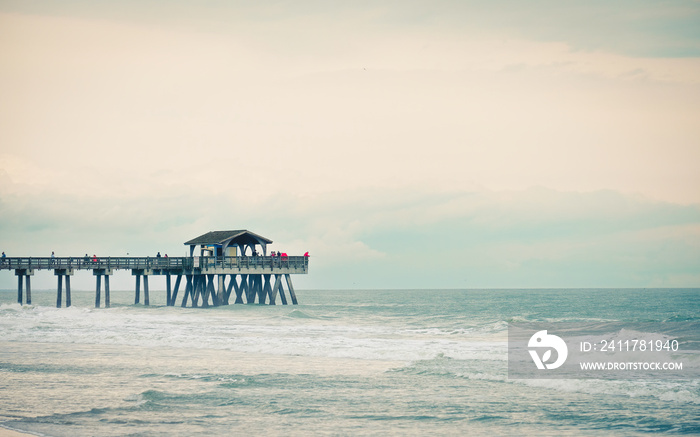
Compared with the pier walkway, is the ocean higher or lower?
lower

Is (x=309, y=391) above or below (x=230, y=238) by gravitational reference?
below

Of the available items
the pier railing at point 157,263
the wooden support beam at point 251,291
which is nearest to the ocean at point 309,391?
the pier railing at point 157,263

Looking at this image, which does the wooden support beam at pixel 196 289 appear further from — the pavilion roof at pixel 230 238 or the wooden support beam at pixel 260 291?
the wooden support beam at pixel 260 291

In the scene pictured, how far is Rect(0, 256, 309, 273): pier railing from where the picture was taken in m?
46.5

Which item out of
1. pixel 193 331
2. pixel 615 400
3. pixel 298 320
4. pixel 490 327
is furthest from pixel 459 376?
pixel 298 320

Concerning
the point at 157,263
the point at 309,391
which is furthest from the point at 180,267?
the point at 309,391

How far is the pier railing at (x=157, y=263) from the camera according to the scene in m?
46.5

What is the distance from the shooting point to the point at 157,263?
48.4 meters

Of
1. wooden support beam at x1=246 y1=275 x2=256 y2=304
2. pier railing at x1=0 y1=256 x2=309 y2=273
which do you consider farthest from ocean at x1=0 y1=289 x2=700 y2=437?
wooden support beam at x1=246 y1=275 x2=256 y2=304

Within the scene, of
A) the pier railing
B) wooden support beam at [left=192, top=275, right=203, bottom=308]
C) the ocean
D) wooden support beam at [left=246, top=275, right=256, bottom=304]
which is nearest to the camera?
the ocean

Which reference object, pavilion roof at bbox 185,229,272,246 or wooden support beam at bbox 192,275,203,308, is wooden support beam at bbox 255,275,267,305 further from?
wooden support beam at bbox 192,275,203,308

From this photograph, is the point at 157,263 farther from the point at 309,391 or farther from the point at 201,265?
the point at 309,391

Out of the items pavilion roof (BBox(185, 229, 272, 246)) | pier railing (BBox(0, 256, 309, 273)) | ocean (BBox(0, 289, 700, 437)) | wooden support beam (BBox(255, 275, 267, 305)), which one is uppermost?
pavilion roof (BBox(185, 229, 272, 246))

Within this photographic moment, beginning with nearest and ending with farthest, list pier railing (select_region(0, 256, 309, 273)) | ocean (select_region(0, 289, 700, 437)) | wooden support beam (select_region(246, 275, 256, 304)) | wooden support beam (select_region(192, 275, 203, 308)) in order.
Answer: ocean (select_region(0, 289, 700, 437)), pier railing (select_region(0, 256, 309, 273)), wooden support beam (select_region(192, 275, 203, 308)), wooden support beam (select_region(246, 275, 256, 304))
